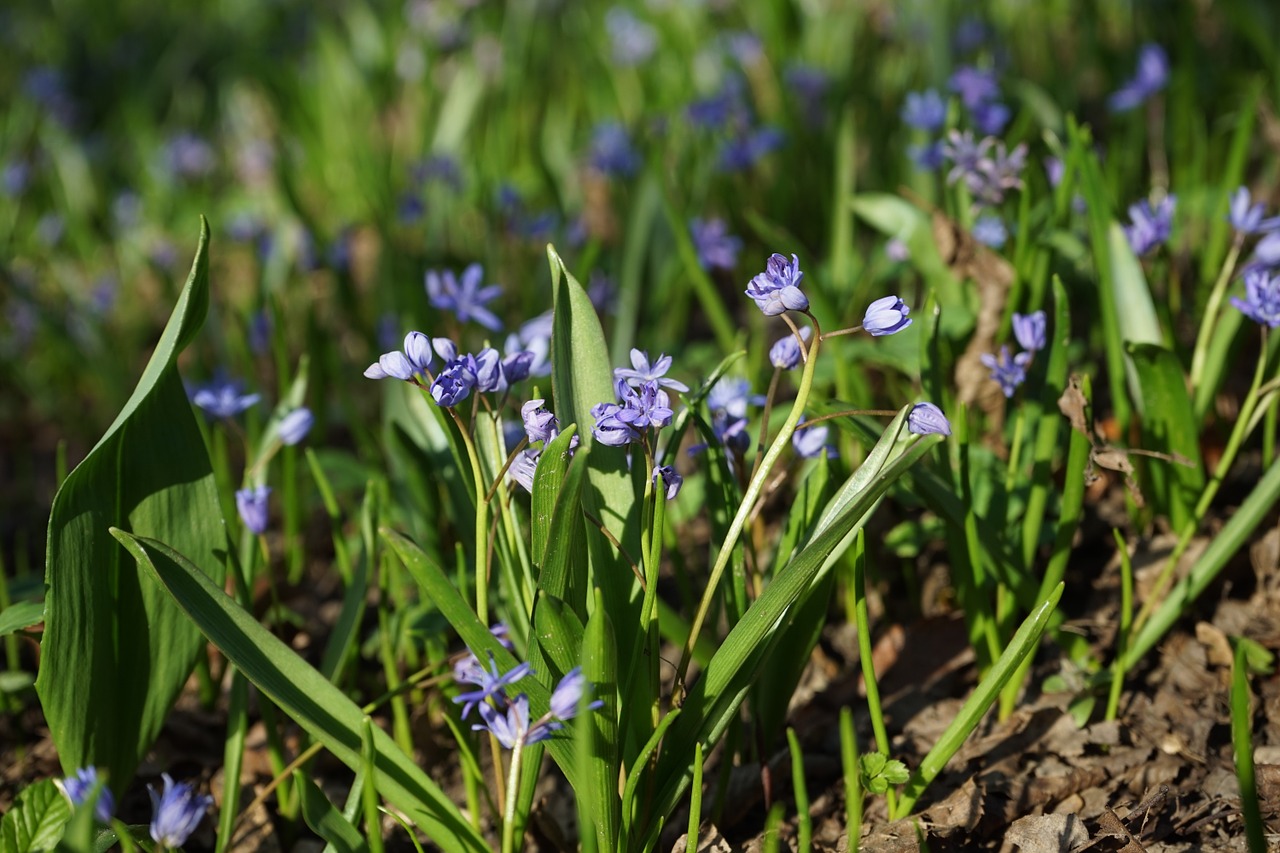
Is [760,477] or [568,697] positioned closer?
[568,697]

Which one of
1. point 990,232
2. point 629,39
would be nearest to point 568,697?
point 990,232

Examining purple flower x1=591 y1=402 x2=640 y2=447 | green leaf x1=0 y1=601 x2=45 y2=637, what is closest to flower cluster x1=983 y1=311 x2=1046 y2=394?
purple flower x1=591 y1=402 x2=640 y2=447

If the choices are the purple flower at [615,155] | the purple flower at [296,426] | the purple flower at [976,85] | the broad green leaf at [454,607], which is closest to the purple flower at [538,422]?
the broad green leaf at [454,607]

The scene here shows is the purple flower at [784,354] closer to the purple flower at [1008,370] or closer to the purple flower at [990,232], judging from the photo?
the purple flower at [1008,370]

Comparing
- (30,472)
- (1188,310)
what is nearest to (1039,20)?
(1188,310)

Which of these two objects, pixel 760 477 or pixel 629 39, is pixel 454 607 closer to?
pixel 760 477

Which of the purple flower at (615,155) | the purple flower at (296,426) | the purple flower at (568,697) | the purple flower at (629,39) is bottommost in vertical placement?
the purple flower at (568,697)
